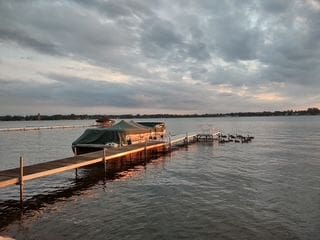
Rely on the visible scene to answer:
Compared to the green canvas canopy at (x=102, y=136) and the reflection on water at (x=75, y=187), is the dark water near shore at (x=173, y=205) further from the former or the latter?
the green canvas canopy at (x=102, y=136)

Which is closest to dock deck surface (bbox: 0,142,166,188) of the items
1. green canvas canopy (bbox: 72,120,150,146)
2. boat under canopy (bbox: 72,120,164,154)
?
boat under canopy (bbox: 72,120,164,154)

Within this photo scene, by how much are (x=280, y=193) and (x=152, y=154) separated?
22826mm

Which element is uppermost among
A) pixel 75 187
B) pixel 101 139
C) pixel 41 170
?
pixel 101 139

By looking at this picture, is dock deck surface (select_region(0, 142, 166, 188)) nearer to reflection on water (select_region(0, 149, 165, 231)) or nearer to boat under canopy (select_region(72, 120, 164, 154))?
reflection on water (select_region(0, 149, 165, 231))

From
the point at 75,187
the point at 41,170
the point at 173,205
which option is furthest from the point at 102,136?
the point at 173,205

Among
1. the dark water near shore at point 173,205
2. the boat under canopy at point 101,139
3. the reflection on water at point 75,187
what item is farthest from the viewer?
the boat under canopy at point 101,139

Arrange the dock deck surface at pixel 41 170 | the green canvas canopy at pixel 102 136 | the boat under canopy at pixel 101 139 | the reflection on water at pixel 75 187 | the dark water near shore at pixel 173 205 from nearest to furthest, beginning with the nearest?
the dark water near shore at pixel 173 205
the reflection on water at pixel 75 187
the dock deck surface at pixel 41 170
the boat under canopy at pixel 101 139
the green canvas canopy at pixel 102 136

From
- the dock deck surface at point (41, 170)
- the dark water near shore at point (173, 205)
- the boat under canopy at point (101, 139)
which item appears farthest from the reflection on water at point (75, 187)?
the boat under canopy at point (101, 139)

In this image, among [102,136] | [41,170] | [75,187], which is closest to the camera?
[41,170]

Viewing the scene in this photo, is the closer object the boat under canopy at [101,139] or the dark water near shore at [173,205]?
the dark water near shore at [173,205]

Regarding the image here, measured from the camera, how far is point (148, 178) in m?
25.5

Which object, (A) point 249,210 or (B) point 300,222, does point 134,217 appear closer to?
(A) point 249,210

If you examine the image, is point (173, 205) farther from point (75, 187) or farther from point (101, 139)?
point (101, 139)

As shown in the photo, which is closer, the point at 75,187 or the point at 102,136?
the point at 75,187
